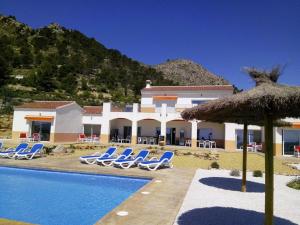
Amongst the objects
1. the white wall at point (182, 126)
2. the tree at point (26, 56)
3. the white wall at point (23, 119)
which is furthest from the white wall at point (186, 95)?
the tree at point (26, 56)

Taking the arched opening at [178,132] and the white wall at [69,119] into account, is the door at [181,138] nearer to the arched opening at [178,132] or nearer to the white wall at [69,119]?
the arched opening at [178,132]

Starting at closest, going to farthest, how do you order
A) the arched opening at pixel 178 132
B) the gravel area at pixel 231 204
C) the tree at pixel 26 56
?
the gravel area at pixel 231 204 → the arched opening at pixel 178 132 → the tree at pixel 26 56

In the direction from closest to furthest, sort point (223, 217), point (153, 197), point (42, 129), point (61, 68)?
point (223, 217) → point (153, 197) → point (42, 129) → point (61, 68)

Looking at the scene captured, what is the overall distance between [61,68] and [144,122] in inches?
1805

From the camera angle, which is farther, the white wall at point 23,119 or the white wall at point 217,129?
the white wall at point 23,119

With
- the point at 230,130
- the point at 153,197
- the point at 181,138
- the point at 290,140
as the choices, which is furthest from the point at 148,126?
the point at 153,197

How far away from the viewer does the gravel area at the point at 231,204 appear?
7855mm

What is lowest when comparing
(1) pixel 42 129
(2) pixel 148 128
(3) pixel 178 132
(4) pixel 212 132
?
(1) pixel 42 129

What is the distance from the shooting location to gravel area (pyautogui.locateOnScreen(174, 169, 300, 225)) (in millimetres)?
7855

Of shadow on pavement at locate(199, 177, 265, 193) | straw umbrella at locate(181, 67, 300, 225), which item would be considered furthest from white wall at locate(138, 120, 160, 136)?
straw umbrella at locate(181, 67, 300, 225)

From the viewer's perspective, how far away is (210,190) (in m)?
11.5

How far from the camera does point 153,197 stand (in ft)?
32.7

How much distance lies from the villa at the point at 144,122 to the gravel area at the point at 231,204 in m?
20.5

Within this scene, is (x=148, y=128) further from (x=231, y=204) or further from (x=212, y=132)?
(x=231, y=204)
